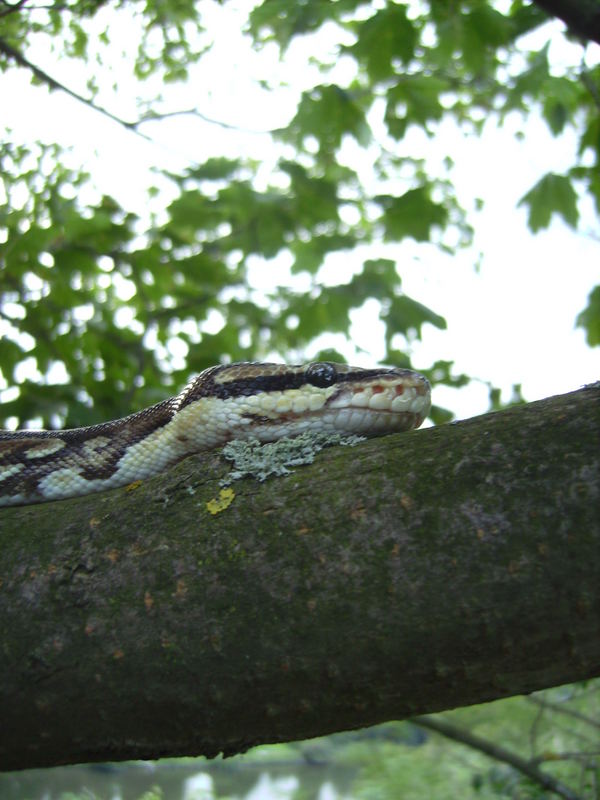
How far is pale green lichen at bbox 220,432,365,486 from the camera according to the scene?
2.00 metres

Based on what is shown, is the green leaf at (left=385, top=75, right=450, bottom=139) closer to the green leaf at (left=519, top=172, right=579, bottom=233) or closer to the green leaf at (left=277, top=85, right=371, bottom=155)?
the green leaf at (left=277, top=85, right=371, bottom=155)

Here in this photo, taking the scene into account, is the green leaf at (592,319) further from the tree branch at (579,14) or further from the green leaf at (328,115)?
the green leaf at (328,115)

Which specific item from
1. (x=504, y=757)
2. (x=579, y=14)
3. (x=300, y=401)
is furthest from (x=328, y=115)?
(x=504, y=757)

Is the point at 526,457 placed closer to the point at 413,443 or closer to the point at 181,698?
the point at 413,443

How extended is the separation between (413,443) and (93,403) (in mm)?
3012

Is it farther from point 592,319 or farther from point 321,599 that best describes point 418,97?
point 321,599

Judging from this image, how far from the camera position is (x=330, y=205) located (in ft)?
17.1

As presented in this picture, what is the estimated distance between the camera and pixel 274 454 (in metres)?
2.08

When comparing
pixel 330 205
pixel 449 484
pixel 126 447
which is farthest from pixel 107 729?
pixel 330 205

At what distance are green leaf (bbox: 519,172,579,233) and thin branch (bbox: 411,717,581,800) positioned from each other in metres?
3.23

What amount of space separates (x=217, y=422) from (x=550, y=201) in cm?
316

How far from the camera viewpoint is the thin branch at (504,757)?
13.1 ft

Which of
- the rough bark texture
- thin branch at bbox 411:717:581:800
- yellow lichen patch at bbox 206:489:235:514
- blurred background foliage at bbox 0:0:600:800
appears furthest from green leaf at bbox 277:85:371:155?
thin branch at bbox 411:717:581:800

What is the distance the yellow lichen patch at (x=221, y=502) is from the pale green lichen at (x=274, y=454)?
0.13 ft
